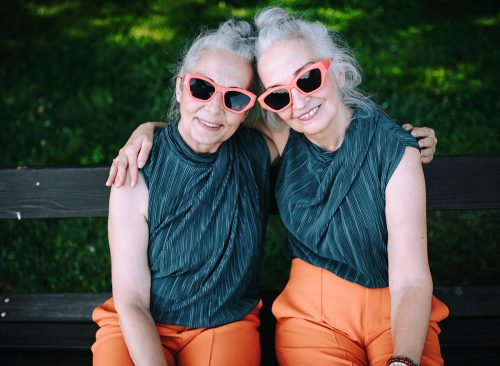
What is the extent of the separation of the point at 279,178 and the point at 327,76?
558 millimetres

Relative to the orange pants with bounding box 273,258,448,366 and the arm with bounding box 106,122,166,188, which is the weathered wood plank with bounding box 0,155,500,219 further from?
the orange pants with bounding box 273,258,448,366

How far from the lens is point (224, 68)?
258 cm

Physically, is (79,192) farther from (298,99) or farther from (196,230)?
(298,99)

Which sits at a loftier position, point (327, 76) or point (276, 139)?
point (327, 76)

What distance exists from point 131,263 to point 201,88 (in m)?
0.85

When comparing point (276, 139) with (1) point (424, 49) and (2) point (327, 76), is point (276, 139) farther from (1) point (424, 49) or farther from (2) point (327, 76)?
(1) point (424, 49)

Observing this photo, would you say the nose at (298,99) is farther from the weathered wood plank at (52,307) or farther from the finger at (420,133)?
the weathered wood plank at (52,307)

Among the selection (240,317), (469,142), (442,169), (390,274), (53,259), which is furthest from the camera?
(469,142)

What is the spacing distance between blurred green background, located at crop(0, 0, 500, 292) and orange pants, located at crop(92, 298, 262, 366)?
5.02 ft

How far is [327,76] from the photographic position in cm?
255

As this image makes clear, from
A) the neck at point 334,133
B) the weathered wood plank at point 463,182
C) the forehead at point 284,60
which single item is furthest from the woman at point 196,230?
the weathered wood plank at point 463,182

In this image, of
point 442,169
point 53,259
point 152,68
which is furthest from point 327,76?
point 152,68

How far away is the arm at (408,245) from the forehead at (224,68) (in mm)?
811

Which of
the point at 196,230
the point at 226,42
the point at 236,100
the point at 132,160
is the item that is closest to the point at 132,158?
the point at 132,160
